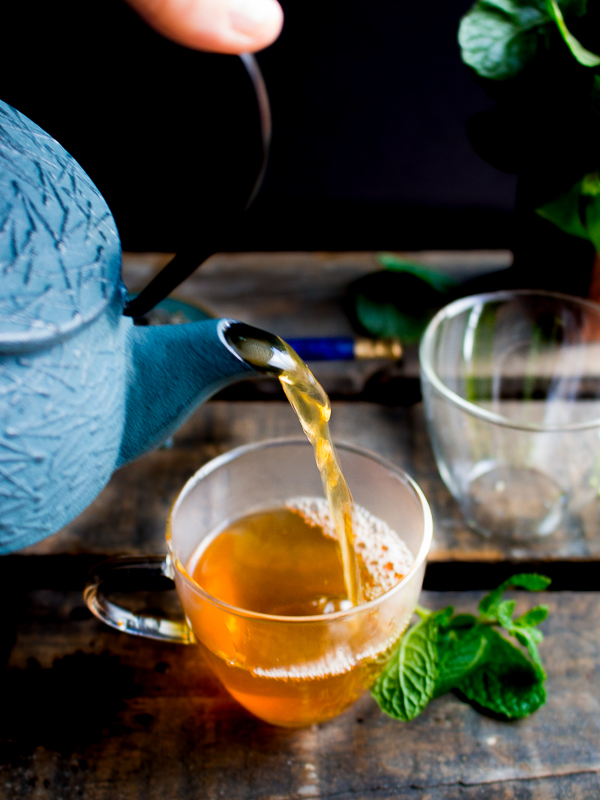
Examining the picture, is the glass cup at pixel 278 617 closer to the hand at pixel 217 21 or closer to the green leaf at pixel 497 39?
the hand at pixel 217 21

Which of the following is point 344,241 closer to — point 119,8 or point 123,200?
point 123,200

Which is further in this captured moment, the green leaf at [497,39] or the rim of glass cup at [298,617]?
the green leaf at [497,39]

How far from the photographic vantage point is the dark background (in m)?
1.10

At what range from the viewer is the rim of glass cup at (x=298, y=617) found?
0.43 meters

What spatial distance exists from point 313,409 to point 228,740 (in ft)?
0.82

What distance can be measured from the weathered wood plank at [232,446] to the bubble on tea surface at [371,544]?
102mm

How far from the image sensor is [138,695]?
560 mm

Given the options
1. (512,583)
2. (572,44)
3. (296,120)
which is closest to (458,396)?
(512,583)

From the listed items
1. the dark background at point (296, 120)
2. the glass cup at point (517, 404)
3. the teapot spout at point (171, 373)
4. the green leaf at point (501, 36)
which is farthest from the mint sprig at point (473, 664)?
the dark background at point (296, 120)

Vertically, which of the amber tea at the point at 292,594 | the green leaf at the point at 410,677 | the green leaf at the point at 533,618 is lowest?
the green leaf at the point at 410,677

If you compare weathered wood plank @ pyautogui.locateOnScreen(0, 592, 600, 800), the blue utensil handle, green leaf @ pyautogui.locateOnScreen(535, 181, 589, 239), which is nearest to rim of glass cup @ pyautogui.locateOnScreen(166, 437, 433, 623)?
weathered wood plank @ pyautogui.locateOnScreen(0, 592, 600, 800)

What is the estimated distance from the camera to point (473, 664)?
1.82ft

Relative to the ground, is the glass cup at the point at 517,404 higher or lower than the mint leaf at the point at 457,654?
higher

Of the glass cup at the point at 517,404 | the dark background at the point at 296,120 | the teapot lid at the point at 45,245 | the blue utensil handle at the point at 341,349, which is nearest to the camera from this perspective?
the teapot lid at the point at 45,245
